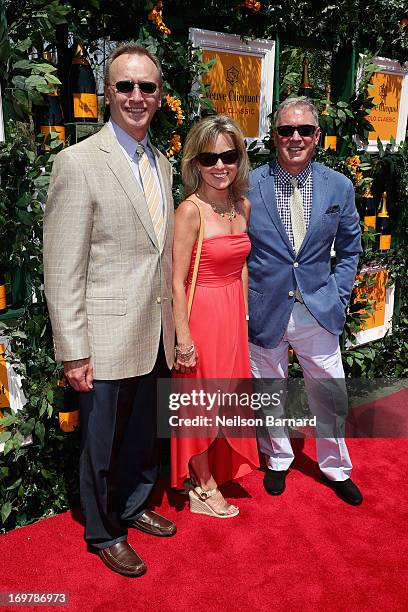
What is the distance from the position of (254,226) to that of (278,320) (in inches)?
21.3

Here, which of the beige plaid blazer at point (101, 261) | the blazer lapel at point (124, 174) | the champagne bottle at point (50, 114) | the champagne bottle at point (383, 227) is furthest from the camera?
the champagne bottle at point (383, 227)

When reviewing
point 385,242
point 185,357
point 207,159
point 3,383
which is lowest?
point 3,383

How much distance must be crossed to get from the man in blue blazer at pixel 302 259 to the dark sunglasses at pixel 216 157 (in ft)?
1.30

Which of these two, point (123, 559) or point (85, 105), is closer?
point (123, 559)

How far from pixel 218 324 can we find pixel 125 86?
1.24 metres

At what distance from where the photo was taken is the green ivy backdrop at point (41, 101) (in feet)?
9.84

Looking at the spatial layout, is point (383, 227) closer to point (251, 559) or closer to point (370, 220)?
point (370, 220)

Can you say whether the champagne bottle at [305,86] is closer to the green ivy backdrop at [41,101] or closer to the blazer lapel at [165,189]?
the green ivy backdrop at [41,101]

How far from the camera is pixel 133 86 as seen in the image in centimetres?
251

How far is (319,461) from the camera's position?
3.61 metres

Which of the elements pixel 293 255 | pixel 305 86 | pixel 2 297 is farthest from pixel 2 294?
pixel 305 86

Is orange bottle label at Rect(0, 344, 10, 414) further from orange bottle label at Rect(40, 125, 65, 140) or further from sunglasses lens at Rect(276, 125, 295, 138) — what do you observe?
sunglasses lens at Rect(276, 125, 295, 138)
